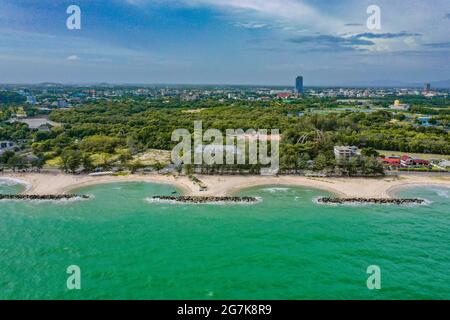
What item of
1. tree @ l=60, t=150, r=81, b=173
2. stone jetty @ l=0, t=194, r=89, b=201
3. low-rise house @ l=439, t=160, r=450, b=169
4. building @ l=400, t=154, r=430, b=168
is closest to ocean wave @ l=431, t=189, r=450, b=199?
building @ l=400, t=154, r=430, b=168

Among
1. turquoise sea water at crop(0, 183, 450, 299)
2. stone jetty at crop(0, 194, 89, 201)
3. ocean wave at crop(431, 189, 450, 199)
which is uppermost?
ocean wave at crop(431, 189, 450, 199)

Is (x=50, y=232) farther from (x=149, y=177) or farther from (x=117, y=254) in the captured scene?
(x=149, y=177)

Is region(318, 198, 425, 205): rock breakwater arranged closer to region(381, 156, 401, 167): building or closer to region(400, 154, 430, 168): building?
region(381, 156, 401, 167): building

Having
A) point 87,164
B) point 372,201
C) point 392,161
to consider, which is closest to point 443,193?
point 372,201

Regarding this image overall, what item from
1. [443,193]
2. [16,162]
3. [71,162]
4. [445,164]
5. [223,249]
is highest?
[71,162]

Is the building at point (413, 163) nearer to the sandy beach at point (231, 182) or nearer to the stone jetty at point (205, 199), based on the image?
the sandy beach at point (231, 182)

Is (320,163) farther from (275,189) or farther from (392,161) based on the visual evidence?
(392,161)
